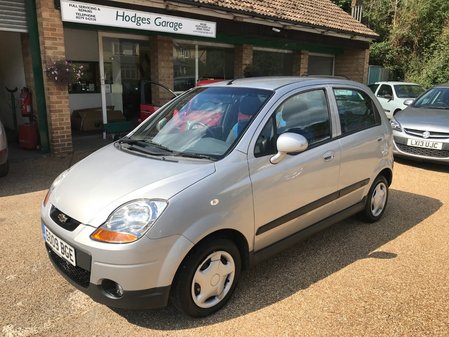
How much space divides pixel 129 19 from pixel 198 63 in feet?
14.0

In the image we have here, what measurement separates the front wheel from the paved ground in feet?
0.39

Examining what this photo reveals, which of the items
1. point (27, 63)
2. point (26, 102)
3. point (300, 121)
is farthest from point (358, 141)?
point (27, 63)

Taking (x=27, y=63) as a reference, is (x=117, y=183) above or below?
below

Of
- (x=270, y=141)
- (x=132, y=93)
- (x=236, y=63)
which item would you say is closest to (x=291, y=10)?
(x=236, y=63)

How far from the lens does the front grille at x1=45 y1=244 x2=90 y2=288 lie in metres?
2.57

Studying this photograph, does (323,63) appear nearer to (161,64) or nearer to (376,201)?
(161,64)

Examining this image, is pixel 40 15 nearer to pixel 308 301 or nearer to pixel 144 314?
pixel 144 314

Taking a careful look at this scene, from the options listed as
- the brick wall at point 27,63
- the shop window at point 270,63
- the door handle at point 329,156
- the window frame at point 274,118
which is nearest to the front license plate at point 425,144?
the window frame at point 274,118

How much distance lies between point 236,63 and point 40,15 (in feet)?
21.5

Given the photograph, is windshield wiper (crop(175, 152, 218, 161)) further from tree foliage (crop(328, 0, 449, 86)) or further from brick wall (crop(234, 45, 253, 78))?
tree foliage (crop(328, 0, 449, 86))

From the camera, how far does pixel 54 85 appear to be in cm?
742

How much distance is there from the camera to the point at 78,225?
2539 mm

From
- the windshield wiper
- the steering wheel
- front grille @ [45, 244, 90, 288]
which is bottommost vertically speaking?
front grille @ [45, 244, 90, 288]

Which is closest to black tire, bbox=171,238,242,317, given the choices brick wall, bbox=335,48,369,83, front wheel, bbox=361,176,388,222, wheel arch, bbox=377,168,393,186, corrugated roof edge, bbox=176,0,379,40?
front wheel, bbox=361,176,388,222
